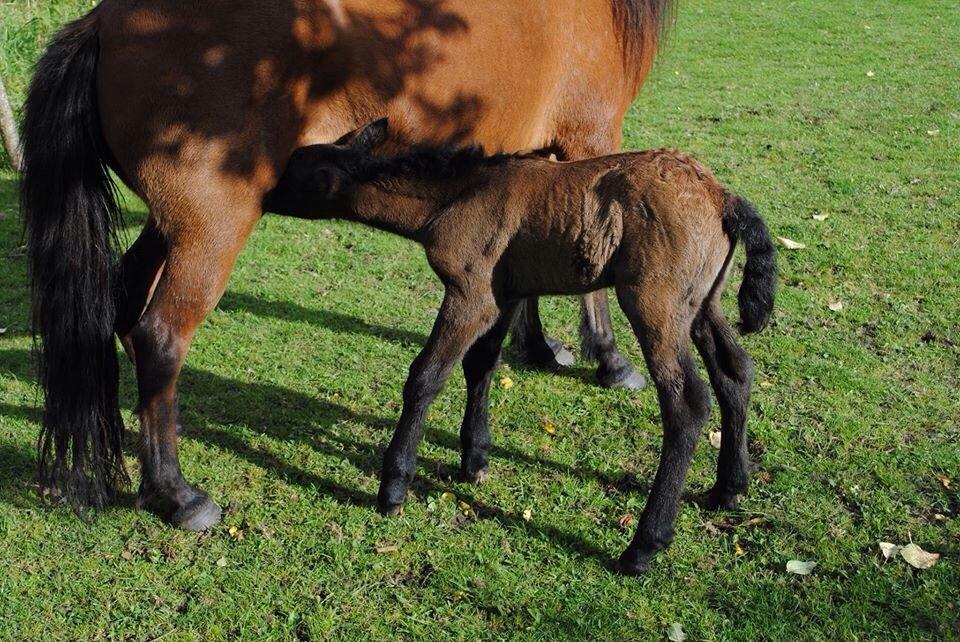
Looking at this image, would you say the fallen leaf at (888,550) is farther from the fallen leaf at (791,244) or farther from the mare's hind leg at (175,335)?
the fallen leaf at (791,244)

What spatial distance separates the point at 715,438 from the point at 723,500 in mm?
569

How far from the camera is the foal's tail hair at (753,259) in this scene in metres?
3.36

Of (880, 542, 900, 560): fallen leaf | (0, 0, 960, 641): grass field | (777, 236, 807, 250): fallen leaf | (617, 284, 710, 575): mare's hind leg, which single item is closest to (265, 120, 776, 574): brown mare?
(617, 284, 710, 575): mare's hind leg

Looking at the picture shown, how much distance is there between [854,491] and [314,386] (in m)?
2.74

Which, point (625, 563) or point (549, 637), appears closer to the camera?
point (549, 637)

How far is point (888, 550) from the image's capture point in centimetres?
354

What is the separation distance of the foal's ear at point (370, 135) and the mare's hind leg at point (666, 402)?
3.64 ft

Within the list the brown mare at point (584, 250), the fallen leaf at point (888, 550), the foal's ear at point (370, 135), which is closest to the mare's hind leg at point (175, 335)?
the brown mare at point (584, 250)

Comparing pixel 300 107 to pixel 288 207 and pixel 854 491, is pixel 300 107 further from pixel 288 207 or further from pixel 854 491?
pixel 854 491

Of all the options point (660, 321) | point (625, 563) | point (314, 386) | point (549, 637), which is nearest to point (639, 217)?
point (660, 321)

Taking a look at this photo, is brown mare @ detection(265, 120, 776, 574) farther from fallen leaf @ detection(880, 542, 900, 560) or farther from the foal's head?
fallen leaf @ detection(880, 542, 900, 560)

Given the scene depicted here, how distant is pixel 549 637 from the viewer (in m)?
3.20

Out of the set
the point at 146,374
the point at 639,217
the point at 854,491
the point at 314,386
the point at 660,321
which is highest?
the point at 639,217

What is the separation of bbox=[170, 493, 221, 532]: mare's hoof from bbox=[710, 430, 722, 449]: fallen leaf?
2278 mm
